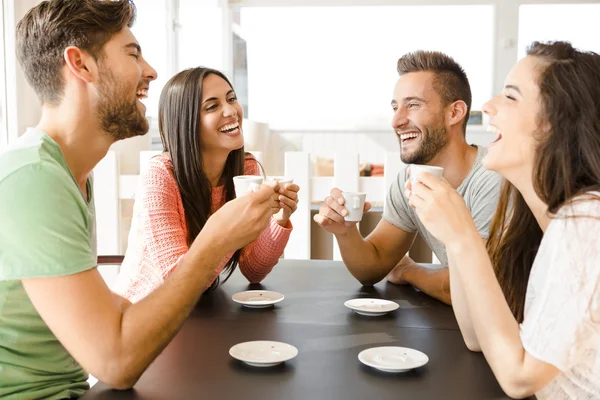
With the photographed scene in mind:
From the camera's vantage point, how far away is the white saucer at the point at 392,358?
1.18 meters

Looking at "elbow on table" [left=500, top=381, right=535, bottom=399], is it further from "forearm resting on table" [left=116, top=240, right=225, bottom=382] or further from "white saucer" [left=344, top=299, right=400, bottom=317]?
"forearm resting on table" [left=116, top=240, right=225, bottom=382]

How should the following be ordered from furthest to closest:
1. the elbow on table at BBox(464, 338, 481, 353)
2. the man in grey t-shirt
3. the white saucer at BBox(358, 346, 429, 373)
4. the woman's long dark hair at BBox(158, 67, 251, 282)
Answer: the man in grey t-shirt, the woman's long dark hair at BBox(158, 67, 251, 282), the elbow on table at BBox(464, 338, 481, 353), the white saucer at BBox(358, 346, 429, 373)

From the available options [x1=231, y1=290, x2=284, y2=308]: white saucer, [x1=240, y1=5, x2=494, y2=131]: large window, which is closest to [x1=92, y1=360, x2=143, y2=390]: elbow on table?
[x1=231, y1=290, x2=284, y2=308]: white saucer

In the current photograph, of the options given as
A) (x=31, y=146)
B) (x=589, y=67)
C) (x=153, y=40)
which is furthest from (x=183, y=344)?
(x=153, y=40)

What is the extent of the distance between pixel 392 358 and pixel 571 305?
1.18ft

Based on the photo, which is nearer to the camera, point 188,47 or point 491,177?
point 491,177

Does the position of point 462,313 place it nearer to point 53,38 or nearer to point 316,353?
point 316,353

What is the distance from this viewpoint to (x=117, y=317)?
1.15 meters

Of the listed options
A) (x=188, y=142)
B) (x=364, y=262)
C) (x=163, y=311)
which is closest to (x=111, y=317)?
(x=163, y=311)

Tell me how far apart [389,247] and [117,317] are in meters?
1.28

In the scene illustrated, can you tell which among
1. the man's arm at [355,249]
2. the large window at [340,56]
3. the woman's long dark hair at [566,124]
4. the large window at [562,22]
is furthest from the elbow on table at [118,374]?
the large window at [562,22]

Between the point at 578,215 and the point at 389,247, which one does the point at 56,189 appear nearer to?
the point at 578,215

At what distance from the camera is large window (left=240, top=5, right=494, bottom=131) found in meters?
7.95

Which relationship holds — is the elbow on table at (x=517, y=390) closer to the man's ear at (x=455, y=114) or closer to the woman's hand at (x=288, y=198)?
the woman's hand at (x=288, y=198)
